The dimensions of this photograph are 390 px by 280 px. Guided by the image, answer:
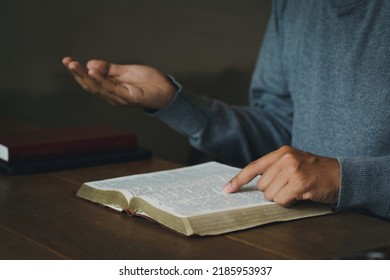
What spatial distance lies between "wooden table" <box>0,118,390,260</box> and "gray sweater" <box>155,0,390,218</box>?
1.34 ft

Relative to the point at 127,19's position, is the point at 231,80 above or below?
below

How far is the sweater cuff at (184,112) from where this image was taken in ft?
5.83

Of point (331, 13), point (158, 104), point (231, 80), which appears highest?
point (331, 13)

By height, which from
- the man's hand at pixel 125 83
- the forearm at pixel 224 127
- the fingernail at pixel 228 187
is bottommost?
the forearm at pixel 224 127

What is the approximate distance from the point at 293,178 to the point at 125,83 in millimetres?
605

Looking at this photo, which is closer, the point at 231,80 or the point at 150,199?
the point at 150,199

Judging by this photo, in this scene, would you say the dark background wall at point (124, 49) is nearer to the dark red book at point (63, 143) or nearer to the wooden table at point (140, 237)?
the dark red book at point (63, 143)

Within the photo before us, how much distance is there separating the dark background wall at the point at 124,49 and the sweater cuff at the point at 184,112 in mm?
651

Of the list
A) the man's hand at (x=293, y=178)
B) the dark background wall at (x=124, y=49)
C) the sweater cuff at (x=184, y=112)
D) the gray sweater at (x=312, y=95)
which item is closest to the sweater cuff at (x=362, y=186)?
the man's hand at (x=293, y=178)

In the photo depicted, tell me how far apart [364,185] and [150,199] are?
1.29 feet
